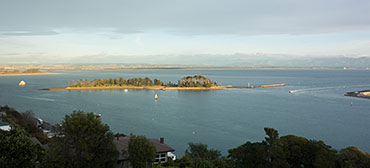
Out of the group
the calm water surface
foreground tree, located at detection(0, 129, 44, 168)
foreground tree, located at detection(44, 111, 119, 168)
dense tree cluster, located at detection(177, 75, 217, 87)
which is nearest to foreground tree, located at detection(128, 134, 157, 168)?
foreground tree, located at detection(44, 111, 119, 168)

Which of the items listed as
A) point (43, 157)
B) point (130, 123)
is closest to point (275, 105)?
point (130, 123)

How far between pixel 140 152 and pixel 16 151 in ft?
12.1

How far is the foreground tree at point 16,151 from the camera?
26.2 ft

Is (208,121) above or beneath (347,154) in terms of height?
beneath

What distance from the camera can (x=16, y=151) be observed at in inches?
321

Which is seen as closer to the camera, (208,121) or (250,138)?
(250,138)

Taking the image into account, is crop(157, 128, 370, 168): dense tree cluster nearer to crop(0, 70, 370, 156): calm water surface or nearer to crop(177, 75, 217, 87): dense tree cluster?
crop(0, 70, 370, 156): calm water surface

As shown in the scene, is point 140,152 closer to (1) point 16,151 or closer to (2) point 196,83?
(1) point 16,151

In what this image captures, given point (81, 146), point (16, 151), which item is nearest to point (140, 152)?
point (81, 146)

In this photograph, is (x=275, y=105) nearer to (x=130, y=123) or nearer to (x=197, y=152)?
(x=130, y=123)

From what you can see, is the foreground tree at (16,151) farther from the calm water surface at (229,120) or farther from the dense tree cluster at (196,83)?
the dense tree cluster at (196,83)

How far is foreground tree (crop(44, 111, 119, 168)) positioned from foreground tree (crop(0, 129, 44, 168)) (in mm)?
515

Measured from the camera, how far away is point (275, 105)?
1548 inches

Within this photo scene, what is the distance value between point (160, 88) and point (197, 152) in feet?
160
